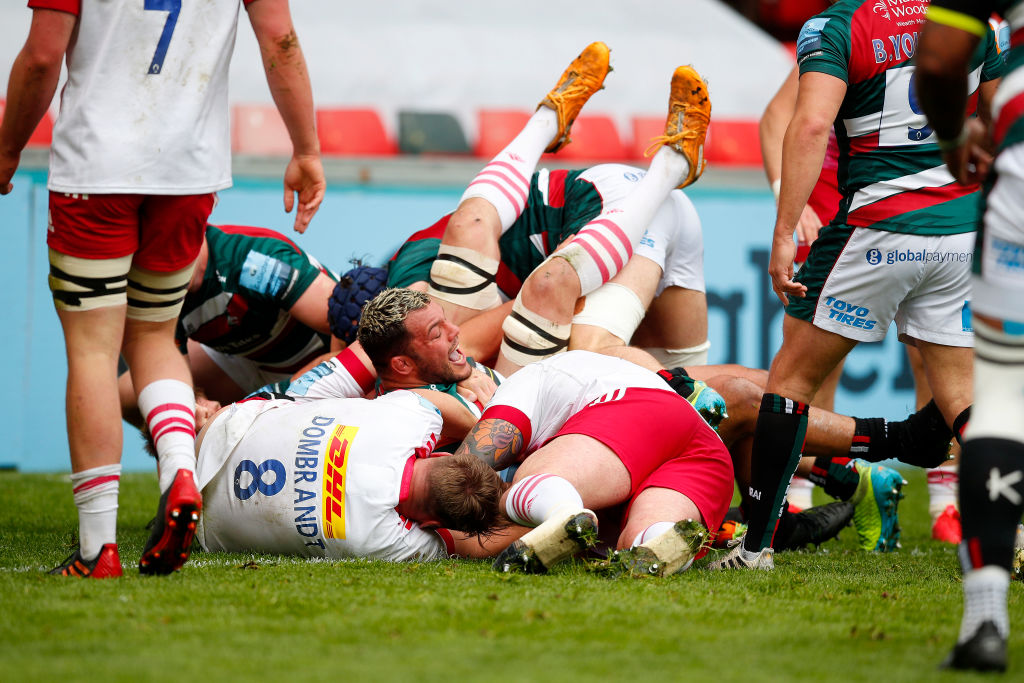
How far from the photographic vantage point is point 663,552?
2785mm

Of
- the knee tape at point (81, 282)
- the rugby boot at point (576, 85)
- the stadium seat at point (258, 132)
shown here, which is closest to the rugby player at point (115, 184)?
the knee tape at point (81, 282)

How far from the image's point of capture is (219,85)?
293cm

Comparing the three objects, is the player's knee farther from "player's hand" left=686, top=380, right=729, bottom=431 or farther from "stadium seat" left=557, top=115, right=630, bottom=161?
"stadium seat" left=557, top=115, right=630, bottom=161

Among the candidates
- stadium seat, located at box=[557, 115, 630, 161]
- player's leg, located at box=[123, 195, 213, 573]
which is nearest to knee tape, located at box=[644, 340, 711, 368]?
player's leg, located at box=[123, 195, 213, 573]

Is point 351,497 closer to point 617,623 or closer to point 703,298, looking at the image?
point 617,623

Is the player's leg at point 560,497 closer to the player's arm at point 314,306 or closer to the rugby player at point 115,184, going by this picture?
the rugby player at point 115,184

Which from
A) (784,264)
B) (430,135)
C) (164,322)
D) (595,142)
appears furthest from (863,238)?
(430,135)

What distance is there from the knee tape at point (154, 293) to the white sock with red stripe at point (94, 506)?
0.46 meters

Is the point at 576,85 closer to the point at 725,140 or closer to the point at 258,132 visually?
the point at 258,132

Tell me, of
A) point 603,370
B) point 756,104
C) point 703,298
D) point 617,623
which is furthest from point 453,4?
point 617,623

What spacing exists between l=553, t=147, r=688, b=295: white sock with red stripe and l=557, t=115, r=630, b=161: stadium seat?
3.59 metres

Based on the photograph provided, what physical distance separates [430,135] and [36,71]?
5768 millimetres

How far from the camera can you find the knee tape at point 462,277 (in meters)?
4.22

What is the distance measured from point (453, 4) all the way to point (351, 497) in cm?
880
